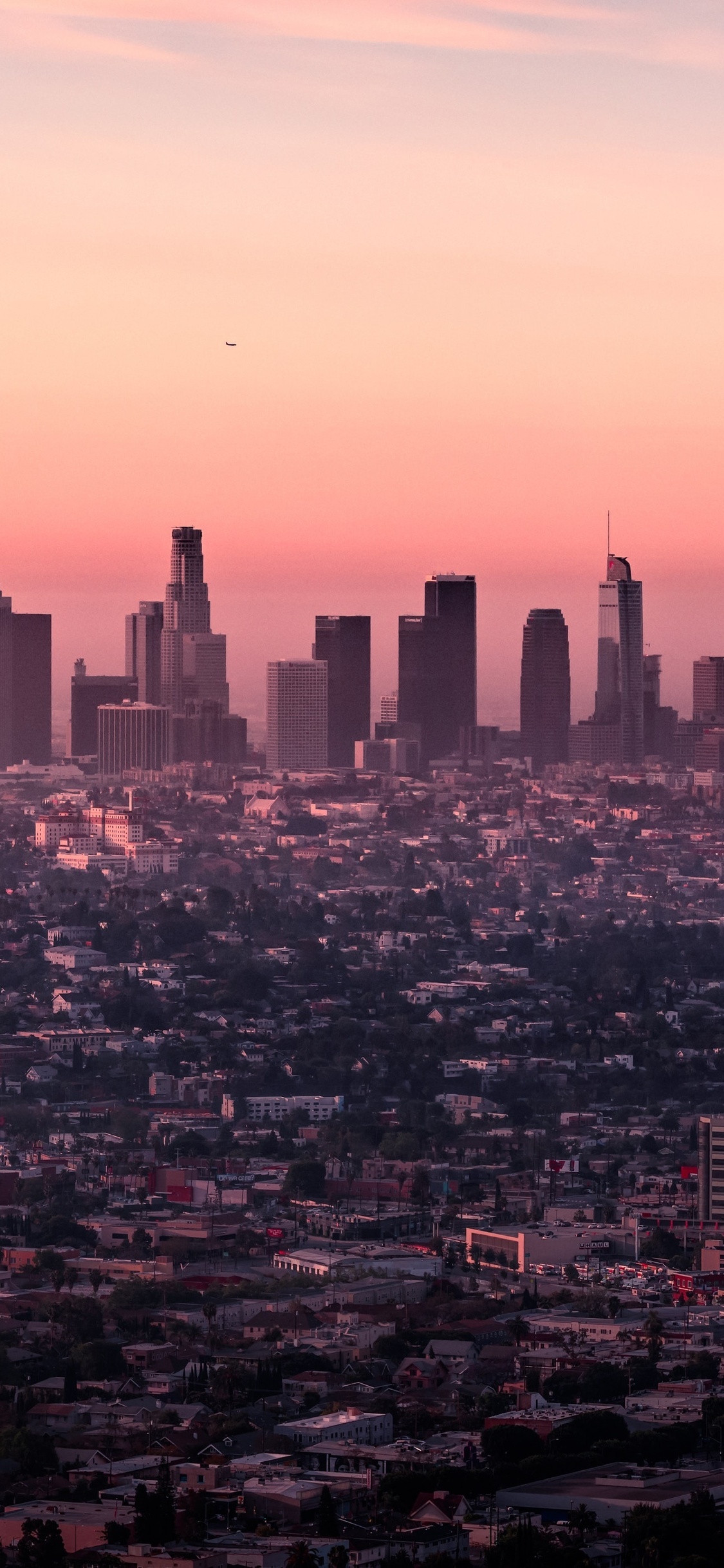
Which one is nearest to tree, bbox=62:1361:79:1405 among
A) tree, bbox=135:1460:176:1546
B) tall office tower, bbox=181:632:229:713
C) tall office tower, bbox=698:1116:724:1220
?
tree, bbox=135:1460:176:1546

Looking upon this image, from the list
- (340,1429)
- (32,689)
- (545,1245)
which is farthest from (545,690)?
(340,1429)

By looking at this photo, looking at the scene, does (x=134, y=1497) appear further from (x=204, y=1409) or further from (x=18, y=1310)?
(x=18, y=1310)

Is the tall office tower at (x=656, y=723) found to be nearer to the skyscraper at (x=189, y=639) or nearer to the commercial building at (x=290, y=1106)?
the skyscraper at (x=189, y=639)

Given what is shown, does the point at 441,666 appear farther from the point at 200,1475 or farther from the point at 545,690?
the point at 200,1475

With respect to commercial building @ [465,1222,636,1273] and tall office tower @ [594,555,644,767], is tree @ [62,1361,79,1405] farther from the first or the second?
tall office tower @ [594,555,644,767]

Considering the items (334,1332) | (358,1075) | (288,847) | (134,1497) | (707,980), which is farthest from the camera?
(288,847)

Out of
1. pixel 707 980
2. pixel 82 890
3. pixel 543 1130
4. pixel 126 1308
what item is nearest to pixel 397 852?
pixel 82 890
